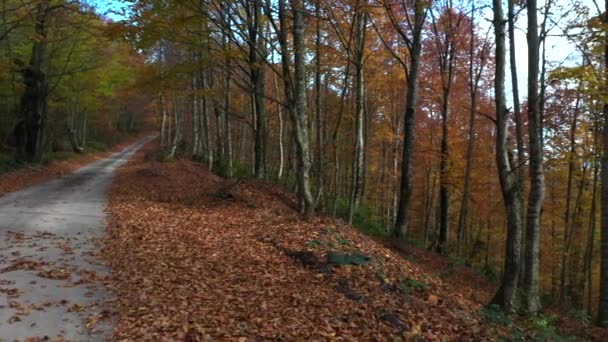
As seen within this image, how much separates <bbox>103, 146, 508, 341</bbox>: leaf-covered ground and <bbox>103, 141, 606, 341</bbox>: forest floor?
15 mm

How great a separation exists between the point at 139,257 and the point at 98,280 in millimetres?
1232

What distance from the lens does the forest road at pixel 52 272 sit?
15.7 feet

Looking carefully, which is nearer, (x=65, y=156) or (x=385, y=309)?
(x=385, y=309)

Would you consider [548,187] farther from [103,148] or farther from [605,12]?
[103,148]

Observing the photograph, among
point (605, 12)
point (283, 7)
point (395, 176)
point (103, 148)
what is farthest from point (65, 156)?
point (605, 12)

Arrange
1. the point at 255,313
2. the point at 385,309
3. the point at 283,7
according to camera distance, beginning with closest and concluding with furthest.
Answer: the point at 255,313
the point at 385,309
the point at 283,7

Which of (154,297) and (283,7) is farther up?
(283,7)

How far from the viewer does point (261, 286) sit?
6500 millimetres

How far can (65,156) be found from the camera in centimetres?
2880

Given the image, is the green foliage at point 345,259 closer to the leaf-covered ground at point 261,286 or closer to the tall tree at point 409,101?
the leaf-covered ground at point 261,286

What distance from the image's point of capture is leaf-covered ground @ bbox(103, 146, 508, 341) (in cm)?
514

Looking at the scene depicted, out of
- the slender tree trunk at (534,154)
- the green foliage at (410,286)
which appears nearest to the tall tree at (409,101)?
the slender tree trunk at (534,154)

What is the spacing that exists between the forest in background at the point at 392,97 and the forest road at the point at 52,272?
4623 millimetres

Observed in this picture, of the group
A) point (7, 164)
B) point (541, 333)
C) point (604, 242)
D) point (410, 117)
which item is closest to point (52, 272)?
point (541, 333)
